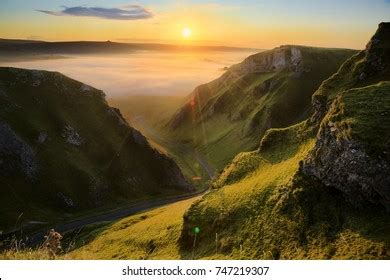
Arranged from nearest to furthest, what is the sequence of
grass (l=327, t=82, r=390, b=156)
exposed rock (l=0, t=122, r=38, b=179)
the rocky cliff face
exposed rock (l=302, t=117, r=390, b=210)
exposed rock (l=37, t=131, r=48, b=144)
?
exposed rock (l=302, t=117, r=390, b=210) < the rocky cliff face < grass (l=327, t=82, r=390, b=156) < exposed rock (l=0, t=122, r=38, b=179) < exposed rock (l=37, t=131, r=48, b=144)

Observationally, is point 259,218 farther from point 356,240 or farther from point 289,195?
point 356,240

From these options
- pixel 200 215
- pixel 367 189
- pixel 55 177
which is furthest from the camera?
pixel 55 177

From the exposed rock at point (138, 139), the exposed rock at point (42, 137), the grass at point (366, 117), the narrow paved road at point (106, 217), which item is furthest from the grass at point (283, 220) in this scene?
the exposed rock at point (138, 139)

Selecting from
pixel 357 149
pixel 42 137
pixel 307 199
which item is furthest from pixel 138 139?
pixel 357 149

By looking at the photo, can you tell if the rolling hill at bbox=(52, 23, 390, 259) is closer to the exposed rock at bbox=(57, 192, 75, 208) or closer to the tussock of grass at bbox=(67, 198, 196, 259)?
the tussock of grass at bbox=(67, 198, 196, 259)

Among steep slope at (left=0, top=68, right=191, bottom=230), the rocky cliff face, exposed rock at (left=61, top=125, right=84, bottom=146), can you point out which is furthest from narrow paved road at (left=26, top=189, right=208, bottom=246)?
the rocky cliff face

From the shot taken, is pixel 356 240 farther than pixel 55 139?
No

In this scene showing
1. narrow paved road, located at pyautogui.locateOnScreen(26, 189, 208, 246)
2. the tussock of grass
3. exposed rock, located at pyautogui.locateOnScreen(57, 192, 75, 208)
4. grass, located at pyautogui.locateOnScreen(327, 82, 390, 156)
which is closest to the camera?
grass, located at pyautogui.locateOnScreen(327, 82, 390, 156)
